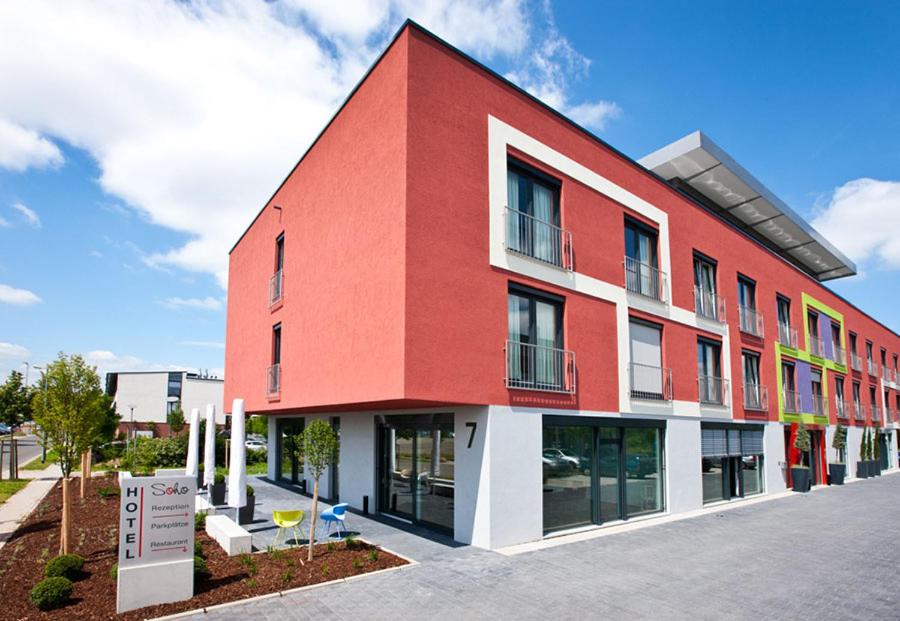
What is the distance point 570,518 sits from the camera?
12758 millimetres

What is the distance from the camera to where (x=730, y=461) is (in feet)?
62.8

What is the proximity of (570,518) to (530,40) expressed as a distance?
9.62 m

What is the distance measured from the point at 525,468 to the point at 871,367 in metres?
33.8

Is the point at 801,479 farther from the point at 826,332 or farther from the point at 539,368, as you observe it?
the point at 539,368

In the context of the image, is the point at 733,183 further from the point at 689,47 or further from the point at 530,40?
the point at 530,40

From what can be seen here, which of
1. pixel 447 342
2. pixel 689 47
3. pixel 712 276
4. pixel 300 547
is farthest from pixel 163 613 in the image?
pixel 712 276

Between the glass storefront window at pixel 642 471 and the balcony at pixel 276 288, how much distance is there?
10.7 m

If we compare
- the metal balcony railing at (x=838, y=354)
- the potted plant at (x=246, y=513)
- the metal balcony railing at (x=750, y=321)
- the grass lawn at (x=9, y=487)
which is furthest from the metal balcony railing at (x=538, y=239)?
the metal balcony railing at (x=838, y=354)

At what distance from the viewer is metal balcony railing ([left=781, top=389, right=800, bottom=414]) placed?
2302cm

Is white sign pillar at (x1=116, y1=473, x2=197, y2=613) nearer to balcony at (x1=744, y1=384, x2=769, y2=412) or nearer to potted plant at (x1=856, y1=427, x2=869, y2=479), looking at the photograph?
balcony at (x1=744, y1=384, x2=769, y2=412)

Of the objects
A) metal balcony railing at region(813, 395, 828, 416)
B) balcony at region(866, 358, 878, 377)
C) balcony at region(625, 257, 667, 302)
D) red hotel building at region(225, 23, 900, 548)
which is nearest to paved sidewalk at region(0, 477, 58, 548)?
red hotel building at region(225, 23, 900, 548)

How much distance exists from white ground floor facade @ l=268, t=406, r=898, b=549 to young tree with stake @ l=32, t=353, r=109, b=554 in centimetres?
632

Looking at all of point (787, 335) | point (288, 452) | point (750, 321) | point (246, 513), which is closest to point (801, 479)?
point (787, 335)

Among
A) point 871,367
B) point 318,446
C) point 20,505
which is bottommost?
point 20,505
